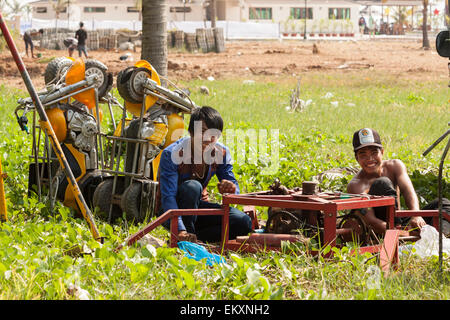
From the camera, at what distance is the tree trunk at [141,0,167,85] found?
398 inches

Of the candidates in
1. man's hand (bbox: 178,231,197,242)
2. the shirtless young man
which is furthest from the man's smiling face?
man's hand (bbox: 178,231,197,242)

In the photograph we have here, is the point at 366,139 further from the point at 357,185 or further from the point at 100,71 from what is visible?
the point at 100,71

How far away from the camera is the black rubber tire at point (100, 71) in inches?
252

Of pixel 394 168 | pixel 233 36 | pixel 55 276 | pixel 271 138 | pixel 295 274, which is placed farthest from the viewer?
pixel 233 36

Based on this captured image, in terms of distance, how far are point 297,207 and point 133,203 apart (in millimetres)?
1754

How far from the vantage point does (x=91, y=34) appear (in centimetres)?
4212

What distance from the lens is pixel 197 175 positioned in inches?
226

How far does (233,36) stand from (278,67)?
25.6 m

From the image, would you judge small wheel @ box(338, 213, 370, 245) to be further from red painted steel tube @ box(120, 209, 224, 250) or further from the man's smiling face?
red painted steel tube @ box(120, 209, 224, 250)

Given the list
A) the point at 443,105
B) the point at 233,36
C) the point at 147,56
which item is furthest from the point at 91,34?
the point at 147,56

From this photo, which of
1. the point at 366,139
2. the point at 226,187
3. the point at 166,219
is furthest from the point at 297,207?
the point at 366,139
